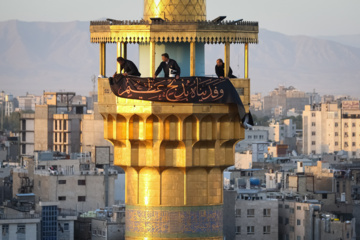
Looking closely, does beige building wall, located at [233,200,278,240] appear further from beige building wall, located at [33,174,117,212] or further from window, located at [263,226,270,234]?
beige building wall, located at [33,174,117,212]

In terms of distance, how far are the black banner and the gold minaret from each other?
0.28 feet

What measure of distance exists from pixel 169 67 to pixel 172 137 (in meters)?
0.77

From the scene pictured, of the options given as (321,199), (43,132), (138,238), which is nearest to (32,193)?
(321,199)

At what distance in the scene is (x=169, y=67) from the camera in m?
17.3

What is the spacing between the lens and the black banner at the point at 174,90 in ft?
56.6

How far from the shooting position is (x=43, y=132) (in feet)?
417

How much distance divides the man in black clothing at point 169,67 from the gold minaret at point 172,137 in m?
0.14

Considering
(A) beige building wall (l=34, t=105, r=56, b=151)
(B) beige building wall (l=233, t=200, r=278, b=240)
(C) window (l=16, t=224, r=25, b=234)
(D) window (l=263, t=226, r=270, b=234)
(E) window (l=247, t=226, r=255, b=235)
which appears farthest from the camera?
(A) beige building wall (l=34, t=105, r=56, b=151)

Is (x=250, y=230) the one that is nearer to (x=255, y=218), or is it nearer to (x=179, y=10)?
(x=255, y=218)

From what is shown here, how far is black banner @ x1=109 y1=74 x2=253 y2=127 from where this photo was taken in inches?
679

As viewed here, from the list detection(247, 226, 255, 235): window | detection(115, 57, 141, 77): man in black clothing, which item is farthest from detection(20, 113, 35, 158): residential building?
detection(115, 57, 141, 77): man in black clothing

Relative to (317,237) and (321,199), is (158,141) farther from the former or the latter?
(321,199)

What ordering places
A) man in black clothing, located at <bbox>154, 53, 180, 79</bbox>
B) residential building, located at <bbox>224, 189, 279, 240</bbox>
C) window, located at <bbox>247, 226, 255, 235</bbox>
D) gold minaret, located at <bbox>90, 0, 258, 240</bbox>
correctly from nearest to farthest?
man in black clothing, located at <bbox>154, 53, 180, 79</bbox> < gold minaret, located at <bbox>90, 0, 258, 240</bbox> < residential building, located at <bbox>224, 189, 279, 240</bbox> < window, located at <bbox>247, 226, 255, 235</bbox>

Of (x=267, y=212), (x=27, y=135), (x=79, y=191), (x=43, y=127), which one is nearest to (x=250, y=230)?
(x=267, y=212)
